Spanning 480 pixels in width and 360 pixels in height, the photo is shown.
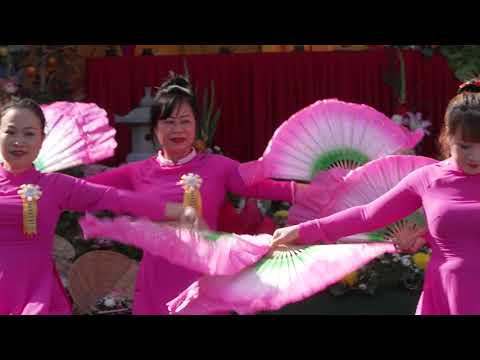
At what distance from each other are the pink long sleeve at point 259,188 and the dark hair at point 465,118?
0.94 metres

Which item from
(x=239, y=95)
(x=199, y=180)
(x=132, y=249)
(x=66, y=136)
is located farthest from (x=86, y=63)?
(x=199, y=180)

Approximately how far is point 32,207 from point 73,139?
708 millimetres

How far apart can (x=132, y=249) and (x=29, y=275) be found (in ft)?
7.45

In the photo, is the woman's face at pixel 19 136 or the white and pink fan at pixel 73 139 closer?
the woman's face at pixel 19 136

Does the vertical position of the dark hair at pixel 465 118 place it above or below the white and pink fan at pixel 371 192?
above

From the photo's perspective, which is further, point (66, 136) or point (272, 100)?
point (272, 100)

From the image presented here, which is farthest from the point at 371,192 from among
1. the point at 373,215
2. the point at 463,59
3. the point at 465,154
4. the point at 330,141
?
the point at 463,59

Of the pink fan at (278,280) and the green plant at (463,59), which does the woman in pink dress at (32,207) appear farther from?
the green plant at (463,59)

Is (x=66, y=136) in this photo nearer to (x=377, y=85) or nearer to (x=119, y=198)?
(x=119, y=198)

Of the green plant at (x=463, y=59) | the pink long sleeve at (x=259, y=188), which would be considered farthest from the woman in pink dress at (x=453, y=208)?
the green plant at (x=463, y=59)

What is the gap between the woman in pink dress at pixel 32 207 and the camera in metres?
3.54

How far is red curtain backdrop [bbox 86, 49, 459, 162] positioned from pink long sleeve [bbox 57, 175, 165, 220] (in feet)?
11.1

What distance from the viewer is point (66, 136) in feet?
13.9

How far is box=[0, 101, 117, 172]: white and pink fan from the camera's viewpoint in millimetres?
4180
